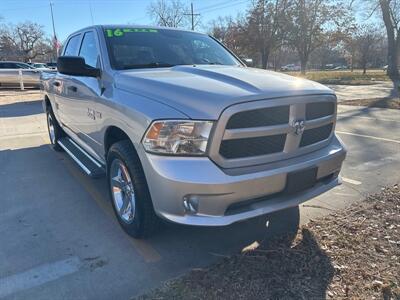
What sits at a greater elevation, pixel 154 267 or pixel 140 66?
pixel 140 66

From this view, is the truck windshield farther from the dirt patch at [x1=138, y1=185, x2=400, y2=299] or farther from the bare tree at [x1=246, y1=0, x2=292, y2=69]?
the bare tree at [x1=246, y1=0, x2=292, y2=69]

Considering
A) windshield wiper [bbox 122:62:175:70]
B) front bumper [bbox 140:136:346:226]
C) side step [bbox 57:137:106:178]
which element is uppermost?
windshield wiper [bbox 122:62:175:70]

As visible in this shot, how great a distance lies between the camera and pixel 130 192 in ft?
11.1

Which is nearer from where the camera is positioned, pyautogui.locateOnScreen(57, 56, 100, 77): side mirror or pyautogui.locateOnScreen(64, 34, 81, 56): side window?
pyautogui.locateOnScreen(57, 56, 100, 77): side mirror

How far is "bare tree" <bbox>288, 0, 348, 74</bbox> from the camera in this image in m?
40.1

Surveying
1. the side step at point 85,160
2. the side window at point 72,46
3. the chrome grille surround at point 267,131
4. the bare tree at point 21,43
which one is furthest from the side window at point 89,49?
the bare tree at point 21,43

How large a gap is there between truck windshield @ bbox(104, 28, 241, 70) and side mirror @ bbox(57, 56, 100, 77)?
0.23 metres

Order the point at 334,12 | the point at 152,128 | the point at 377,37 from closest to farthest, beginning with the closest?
the point at 152,128 < the point at 334,12 < the point at 377,37

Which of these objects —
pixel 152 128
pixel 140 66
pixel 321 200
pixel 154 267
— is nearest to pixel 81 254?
pixel 154 267

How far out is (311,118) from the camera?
317 centimetres

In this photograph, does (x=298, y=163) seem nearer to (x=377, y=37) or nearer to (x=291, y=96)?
(x=291, y=96)

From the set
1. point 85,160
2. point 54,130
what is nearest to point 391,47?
point 54,130

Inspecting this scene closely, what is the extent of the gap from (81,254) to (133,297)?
840 mm

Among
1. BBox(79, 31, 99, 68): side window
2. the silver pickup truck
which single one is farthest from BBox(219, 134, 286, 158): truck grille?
BBox(79, 31, 99, 68): side window
